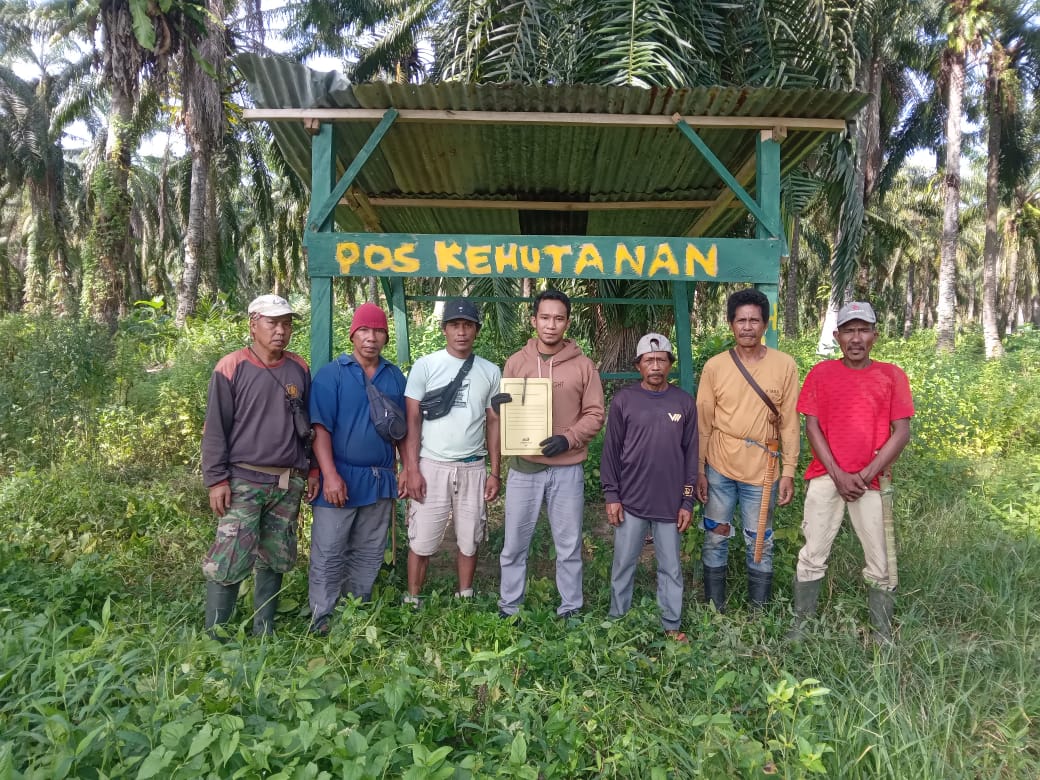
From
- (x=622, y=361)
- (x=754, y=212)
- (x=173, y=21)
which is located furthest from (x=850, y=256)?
(x=173, y=21)

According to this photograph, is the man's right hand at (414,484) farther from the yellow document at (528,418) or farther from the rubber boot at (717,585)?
the rubber boot at (717,585)

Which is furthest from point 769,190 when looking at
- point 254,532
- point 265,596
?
point 265,596

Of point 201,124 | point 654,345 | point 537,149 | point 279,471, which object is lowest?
point 279,471

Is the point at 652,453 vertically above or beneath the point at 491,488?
above

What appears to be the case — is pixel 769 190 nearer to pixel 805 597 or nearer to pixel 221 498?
pixel 805 597

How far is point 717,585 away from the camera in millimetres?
3734

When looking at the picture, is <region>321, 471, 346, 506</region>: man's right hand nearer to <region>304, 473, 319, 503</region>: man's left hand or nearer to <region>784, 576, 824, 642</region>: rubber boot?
<region>304, 473, 319, 503</region>: man's left hand

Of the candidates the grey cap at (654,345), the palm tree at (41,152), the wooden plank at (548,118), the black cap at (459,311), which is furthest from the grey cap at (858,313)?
the palm tree at (41,152)

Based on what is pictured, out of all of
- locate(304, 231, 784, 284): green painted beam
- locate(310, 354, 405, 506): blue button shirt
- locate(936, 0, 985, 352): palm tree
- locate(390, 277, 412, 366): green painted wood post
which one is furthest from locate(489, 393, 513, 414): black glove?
locate(936, 0, 985, 352): palm tree

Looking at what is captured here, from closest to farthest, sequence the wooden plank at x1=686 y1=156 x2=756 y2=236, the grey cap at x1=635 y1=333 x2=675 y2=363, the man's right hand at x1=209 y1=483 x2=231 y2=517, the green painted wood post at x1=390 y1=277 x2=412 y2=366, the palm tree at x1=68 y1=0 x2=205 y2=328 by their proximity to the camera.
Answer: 1. the man's right hand at x1=209 y1=483 x2=231 y2=517
2. the grey cap at x1=635 y1=333 x2=675 y2=363
3. the wooden plank at x1=686 y1=156 x2=756 y2=236
4. the green painted wood post at x1=390 y1=277 x2=412 y2=366
5. the palm tree at x1=68 y1=0 x2=205 y2=328

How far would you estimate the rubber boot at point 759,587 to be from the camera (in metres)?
3.70

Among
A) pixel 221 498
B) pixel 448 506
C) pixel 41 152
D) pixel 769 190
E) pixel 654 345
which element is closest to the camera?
pixel 221 498

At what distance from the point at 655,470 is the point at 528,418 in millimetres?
740

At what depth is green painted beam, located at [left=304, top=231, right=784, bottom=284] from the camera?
152 inches
